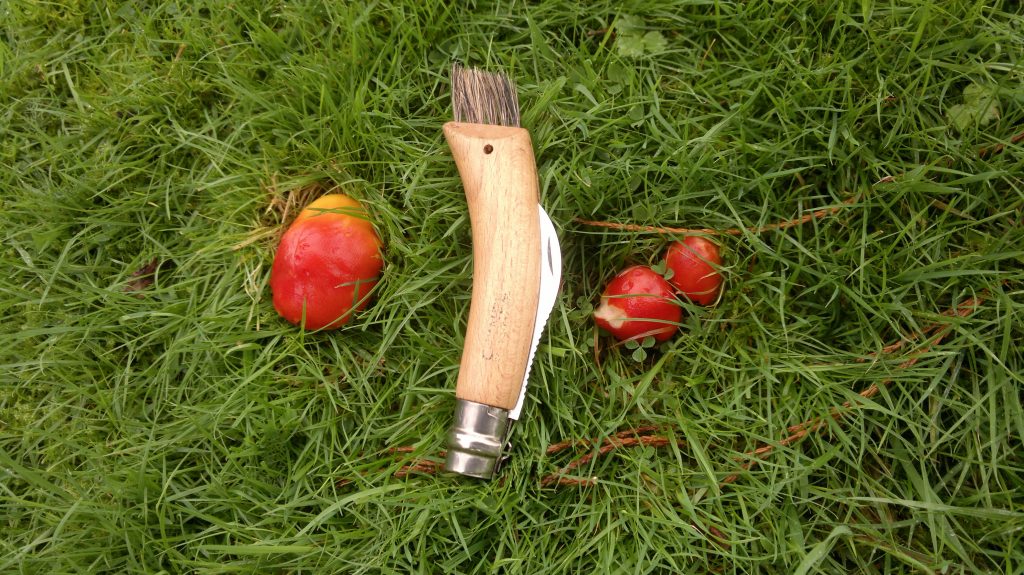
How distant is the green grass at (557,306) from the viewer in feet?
6.70

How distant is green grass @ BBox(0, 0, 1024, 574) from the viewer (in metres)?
2.04

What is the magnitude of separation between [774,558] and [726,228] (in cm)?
101

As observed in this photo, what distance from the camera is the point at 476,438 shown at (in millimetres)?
1911

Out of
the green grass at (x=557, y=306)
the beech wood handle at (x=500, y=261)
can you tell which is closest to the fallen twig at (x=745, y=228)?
the green grass at (x=557, y=306)

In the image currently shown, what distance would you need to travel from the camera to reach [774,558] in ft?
6.24

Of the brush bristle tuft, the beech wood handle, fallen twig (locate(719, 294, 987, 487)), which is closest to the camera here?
the beech wood handle

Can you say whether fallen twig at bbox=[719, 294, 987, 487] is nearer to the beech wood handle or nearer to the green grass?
the green grass

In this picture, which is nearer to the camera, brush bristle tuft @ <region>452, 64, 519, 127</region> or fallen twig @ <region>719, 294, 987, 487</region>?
fallen twig @ <region>719, 294, 987, 487</region>

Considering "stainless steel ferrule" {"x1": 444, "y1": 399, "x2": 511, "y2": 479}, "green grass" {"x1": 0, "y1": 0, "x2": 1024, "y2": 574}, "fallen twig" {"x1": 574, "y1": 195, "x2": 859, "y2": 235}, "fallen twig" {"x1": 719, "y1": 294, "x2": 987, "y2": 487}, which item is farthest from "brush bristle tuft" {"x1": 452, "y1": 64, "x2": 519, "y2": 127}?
"fallen twig" {"x1": 719, "y1": 294, "x2": 987, "y2": 487}

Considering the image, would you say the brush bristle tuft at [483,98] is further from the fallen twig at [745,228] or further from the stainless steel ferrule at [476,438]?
the stainless steel ferrule at [476,438]

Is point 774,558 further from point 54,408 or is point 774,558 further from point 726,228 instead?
point 54,408

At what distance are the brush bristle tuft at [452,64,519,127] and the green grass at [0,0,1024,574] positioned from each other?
0.39 feet

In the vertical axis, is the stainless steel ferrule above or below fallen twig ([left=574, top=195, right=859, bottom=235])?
below

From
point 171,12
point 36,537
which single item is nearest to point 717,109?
point 171,12
